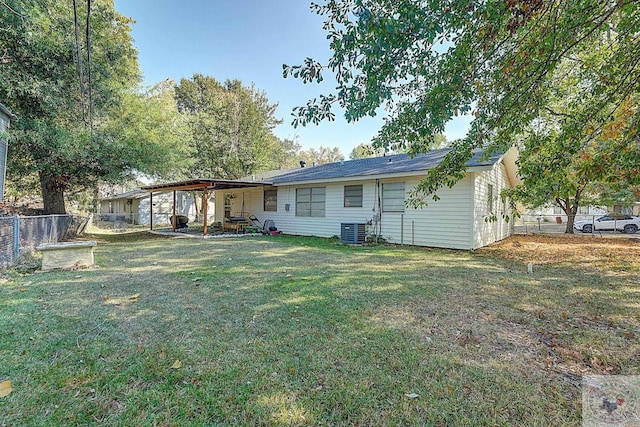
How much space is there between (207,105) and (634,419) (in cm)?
2778

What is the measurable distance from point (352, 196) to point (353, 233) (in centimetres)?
178

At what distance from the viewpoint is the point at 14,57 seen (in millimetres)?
8898

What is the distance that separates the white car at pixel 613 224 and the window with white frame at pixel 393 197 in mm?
13310

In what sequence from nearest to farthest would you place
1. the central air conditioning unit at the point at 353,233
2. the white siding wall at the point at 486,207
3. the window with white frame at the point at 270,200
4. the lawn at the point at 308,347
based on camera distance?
the lawn at the point at 308,347, the white siding wall at the point at 486,207, the central air conditioning unit at the point at 353,233, the window with white frame at the point at 270,200

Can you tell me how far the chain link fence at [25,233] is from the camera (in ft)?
18.1

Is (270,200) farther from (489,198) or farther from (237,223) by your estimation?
(489,198)

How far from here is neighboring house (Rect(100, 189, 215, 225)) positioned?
2656cm

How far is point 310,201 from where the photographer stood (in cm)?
1272

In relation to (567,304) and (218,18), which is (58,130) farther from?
(567,304)

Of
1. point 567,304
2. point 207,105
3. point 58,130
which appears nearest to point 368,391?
point 567,304

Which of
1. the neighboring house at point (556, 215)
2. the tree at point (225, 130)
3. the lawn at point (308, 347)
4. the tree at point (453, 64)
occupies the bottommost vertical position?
the lawn at point (308, 347)

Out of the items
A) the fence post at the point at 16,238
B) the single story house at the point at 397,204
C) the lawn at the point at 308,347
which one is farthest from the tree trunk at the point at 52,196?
the lawn at the point at 308,347

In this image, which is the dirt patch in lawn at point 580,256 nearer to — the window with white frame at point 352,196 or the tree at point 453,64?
the tree at point 453,64

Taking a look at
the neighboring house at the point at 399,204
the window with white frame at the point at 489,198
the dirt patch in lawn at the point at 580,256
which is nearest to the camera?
the dirt patch in lawn at the point at 580,256
